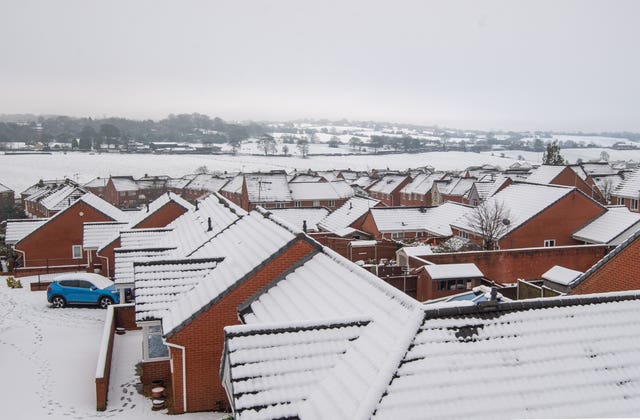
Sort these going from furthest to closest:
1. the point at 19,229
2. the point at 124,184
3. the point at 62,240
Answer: the point at 124,184 < the point at 19,229 < the point at 62,240

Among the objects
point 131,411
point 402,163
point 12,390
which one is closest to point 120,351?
point 12,390

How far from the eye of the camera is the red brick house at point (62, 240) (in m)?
35.9

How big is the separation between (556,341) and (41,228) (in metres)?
34.8

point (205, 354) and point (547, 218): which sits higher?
point (547, 218)

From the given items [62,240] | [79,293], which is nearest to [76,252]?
[62,240]

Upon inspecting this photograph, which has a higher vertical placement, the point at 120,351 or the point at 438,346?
the point at 438,346

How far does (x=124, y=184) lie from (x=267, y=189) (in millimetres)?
32921

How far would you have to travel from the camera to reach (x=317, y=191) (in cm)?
7462

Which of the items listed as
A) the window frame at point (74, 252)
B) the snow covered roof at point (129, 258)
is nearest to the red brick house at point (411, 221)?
the window frame at point (74, 252)

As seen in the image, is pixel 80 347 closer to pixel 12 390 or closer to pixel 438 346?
pixel 12 390

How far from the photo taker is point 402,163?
554 ft

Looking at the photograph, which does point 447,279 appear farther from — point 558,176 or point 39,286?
point 558,176

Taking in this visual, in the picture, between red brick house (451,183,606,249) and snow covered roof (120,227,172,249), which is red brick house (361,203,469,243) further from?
snow covered roof (120,227,172,249)

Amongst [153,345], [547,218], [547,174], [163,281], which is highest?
[547,174]
